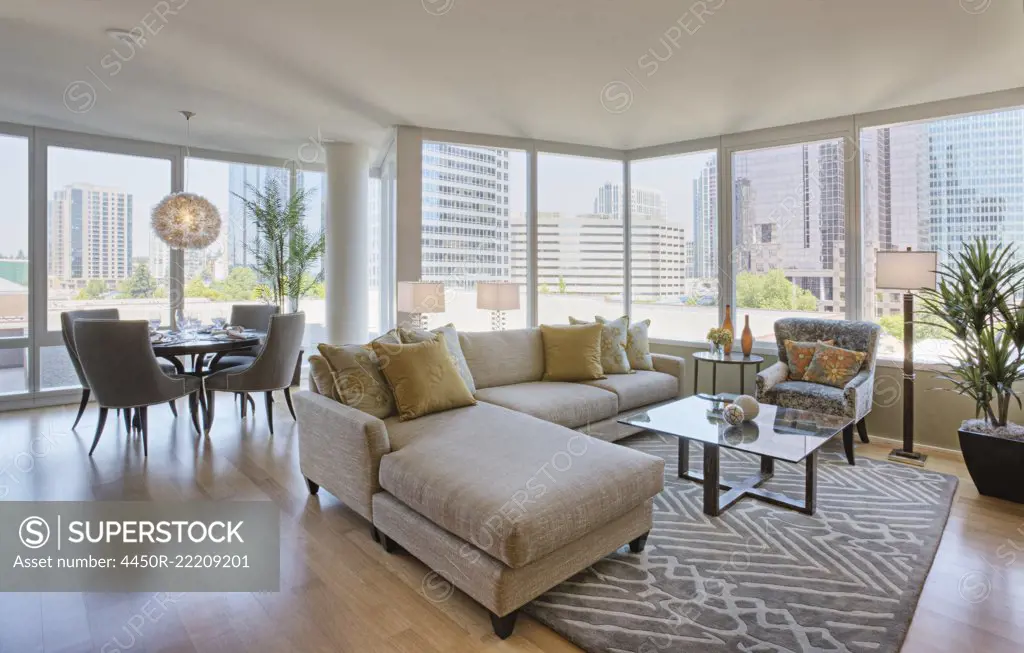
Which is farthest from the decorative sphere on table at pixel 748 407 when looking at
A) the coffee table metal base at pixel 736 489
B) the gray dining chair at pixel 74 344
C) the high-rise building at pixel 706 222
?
the gray dining chair at pixel 74 344

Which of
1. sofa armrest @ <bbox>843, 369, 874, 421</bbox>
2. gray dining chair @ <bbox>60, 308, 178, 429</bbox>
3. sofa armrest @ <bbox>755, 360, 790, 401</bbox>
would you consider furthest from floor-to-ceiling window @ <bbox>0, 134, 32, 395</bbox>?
sofa armrest @ <bbox>843, 369, 874, 421</bbox>

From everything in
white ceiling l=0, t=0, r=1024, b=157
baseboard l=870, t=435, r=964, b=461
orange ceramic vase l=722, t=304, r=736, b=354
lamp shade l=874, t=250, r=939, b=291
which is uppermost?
white ceiling l=0, t=0, r=1024, b=157

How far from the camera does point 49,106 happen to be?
449 centimetres

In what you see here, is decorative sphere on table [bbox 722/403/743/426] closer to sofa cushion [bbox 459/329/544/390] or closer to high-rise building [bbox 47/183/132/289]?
sofa cushion [bbox 459/329/544/390]

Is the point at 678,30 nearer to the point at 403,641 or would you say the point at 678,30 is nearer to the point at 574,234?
the point at 574,234

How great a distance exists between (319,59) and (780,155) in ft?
13.0

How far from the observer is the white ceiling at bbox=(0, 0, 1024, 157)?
2.79 meters

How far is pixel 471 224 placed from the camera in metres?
5.37

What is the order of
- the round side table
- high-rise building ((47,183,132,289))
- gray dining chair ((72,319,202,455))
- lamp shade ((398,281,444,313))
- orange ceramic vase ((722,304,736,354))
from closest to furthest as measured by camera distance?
gray dining chair ((72,319,202,455))
lamp shade ((398,281,444,313))
the round side table
orange ceramic vase ((722,304,736,354))
high-rise building ((47,183,132,289))

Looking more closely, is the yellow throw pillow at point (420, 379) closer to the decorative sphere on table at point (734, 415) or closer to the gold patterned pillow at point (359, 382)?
the gold patterned pillow at point (359, 382)

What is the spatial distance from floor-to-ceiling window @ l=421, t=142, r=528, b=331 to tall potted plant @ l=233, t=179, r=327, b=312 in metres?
1.77

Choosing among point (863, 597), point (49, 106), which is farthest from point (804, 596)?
point (49, 106)

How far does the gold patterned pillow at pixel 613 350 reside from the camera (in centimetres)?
439

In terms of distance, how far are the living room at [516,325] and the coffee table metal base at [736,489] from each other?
3 cm
